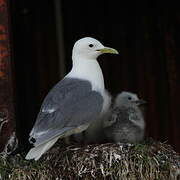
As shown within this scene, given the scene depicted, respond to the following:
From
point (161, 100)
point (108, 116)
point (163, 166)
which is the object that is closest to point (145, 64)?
point (161, 100)

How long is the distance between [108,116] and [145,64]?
4.24ft

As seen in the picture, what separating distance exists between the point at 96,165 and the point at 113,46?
1816 mm

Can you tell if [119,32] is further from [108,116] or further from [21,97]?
[108,116]

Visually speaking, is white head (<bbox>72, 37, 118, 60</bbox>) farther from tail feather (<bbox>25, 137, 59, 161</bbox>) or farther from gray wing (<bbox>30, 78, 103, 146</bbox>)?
tail feather (<bbox>25, 137, 59, 161</bbox>)

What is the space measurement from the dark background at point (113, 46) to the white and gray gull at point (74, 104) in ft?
4.71

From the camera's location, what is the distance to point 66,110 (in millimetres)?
3020

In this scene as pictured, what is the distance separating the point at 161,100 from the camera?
467 cm

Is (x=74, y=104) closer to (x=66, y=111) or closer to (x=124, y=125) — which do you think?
(x=66, y=111)

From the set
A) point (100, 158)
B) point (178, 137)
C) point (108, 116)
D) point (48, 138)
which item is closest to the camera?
point (48, 138)

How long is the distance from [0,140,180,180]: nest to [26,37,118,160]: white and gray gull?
115 mm

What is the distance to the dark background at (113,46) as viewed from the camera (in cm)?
466

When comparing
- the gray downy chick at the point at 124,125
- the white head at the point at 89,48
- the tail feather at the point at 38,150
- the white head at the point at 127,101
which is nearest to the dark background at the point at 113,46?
the white head at the point at 127,101

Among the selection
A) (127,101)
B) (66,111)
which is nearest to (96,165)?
(66,111)

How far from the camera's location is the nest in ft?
9.89
